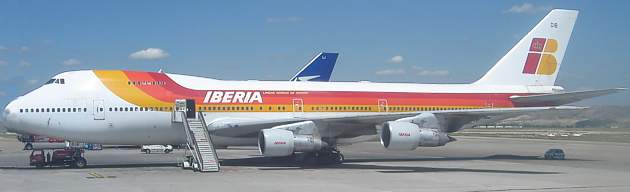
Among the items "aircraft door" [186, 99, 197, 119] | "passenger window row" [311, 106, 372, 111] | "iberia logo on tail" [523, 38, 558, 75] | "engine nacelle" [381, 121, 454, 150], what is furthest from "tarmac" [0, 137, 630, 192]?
"iberia logo on tail" [523, 38, 558, 75]

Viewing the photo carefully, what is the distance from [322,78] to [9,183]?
31685 mm

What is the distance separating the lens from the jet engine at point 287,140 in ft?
81.0

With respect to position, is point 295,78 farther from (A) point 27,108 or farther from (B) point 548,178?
(B) point 548,178

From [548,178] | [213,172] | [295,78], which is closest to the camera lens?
[548,178]

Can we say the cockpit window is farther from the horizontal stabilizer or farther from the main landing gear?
the horizontal stabilizer

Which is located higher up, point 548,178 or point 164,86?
point 164,86

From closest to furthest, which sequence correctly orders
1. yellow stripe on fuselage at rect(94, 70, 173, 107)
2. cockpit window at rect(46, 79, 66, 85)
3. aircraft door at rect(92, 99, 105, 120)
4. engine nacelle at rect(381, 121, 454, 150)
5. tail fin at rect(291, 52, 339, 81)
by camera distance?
1. engine nacelle at rect(381, 121, 454, 150)
2. aircraft door at rect(92, 99, 105, 120)
3. yellow stripe on fuselage at rect(94, 70, 173, 107)
4. cockpit window at rect(46, 79, 66, 85)
5. tail fin at rect(291, 52, 339, 81)

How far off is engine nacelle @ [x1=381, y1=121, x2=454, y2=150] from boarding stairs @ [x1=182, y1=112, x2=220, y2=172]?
237 inches

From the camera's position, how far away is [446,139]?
25.5 meters

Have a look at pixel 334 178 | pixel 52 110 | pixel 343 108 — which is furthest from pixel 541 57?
pixel 52 110

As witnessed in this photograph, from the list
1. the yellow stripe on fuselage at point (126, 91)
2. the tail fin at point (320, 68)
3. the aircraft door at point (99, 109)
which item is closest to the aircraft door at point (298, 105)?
the yellow stripe on fuselage at point (126, 91)

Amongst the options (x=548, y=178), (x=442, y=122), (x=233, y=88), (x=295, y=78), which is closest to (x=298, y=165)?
(x=233, y=88)

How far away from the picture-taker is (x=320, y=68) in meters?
50.5

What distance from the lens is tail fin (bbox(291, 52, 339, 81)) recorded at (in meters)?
49.8
